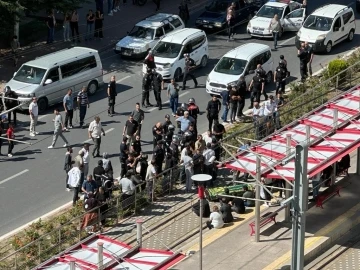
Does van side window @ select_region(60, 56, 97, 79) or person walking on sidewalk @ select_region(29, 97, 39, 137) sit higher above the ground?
van side window @ select_region(60, 56, 97, 79)

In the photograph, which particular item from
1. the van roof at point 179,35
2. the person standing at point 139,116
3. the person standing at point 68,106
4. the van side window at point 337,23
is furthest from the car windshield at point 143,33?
the person standing at point 139,116

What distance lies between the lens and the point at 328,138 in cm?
2925

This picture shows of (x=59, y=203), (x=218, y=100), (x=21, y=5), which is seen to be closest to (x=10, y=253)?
(x=59, y=203)

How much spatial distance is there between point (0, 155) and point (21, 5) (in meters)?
9.23

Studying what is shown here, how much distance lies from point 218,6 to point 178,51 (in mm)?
7087

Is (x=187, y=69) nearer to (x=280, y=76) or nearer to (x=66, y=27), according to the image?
(x=280, y=76)

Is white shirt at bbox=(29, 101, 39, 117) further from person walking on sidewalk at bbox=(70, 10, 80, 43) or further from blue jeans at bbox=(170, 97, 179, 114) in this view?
person walking on sidewalk at bbox=(70, 10, 80, 43)

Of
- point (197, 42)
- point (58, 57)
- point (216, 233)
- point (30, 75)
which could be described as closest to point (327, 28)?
point (197, 42)

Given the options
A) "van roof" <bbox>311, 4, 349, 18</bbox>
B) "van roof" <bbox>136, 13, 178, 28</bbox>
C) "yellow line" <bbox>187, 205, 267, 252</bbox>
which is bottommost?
"yellow line" <bbox>187, 205, 267, 252</bbox>

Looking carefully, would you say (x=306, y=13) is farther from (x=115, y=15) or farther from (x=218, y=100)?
(x=218, y=100)

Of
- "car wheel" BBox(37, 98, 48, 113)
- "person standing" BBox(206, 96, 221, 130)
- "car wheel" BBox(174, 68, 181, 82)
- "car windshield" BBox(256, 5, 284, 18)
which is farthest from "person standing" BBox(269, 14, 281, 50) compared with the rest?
"car wheel" BBox(37, 98, 48, 113)

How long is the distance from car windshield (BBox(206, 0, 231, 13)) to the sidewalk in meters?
2.97

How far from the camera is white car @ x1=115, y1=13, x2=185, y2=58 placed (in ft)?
142

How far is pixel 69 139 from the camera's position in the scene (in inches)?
1414
